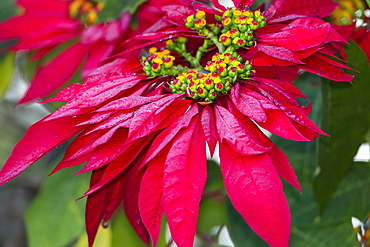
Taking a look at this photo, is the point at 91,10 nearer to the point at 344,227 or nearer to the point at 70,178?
the point at 70,178

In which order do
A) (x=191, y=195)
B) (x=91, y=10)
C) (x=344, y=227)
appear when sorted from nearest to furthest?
(x=191, y=195) → (x=344, y=227) → (x=91, y=10)

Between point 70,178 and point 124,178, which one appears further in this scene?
point 70,178

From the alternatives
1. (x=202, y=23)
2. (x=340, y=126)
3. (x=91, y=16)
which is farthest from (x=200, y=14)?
(x=91, y=16)

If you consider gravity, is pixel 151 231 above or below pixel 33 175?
above

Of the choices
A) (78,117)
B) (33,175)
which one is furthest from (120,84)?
(33,175)

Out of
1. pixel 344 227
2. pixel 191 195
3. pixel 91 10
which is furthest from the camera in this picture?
pixel 91 10

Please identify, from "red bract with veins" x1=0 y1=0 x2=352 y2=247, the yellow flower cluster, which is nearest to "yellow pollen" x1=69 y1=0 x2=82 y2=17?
the yellow flower cluster

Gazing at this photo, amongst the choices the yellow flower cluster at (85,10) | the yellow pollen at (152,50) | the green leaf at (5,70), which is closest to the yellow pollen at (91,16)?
the yellow flower cluster at (85,10)
